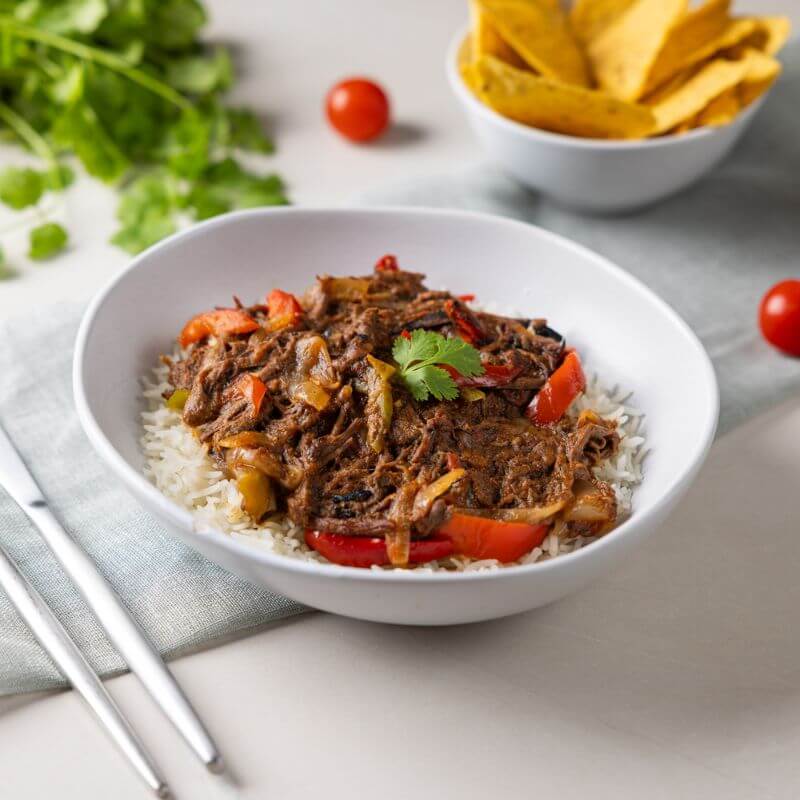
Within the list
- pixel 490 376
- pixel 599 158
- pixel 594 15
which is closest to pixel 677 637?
pixel 490 376

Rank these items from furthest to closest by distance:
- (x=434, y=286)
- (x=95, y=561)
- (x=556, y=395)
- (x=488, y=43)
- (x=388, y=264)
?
(x=488, y=43) < (x=434, y=286) < (x=388, y=264) < (x=556, y=395) < (x=95, y=561)

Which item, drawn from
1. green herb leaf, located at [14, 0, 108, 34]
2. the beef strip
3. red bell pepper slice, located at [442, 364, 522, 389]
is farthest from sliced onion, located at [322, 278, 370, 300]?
green herb leaf, located at [14, 0, 108, 34]

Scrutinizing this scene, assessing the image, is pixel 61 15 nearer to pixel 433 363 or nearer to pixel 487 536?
pixel 433 363

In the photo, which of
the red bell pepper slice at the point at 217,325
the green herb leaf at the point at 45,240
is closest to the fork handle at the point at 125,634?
the red bell pepper slice at the point at 217,325

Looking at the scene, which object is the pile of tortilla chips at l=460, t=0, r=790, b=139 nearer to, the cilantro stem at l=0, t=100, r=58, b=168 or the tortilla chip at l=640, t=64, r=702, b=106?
the tortilla chip at l=640, t=64, r=702, b=106

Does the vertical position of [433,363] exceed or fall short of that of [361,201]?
it exceeds it

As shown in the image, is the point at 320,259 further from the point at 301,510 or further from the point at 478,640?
the point at 478,640

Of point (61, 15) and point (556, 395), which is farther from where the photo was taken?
point (61, 15)
